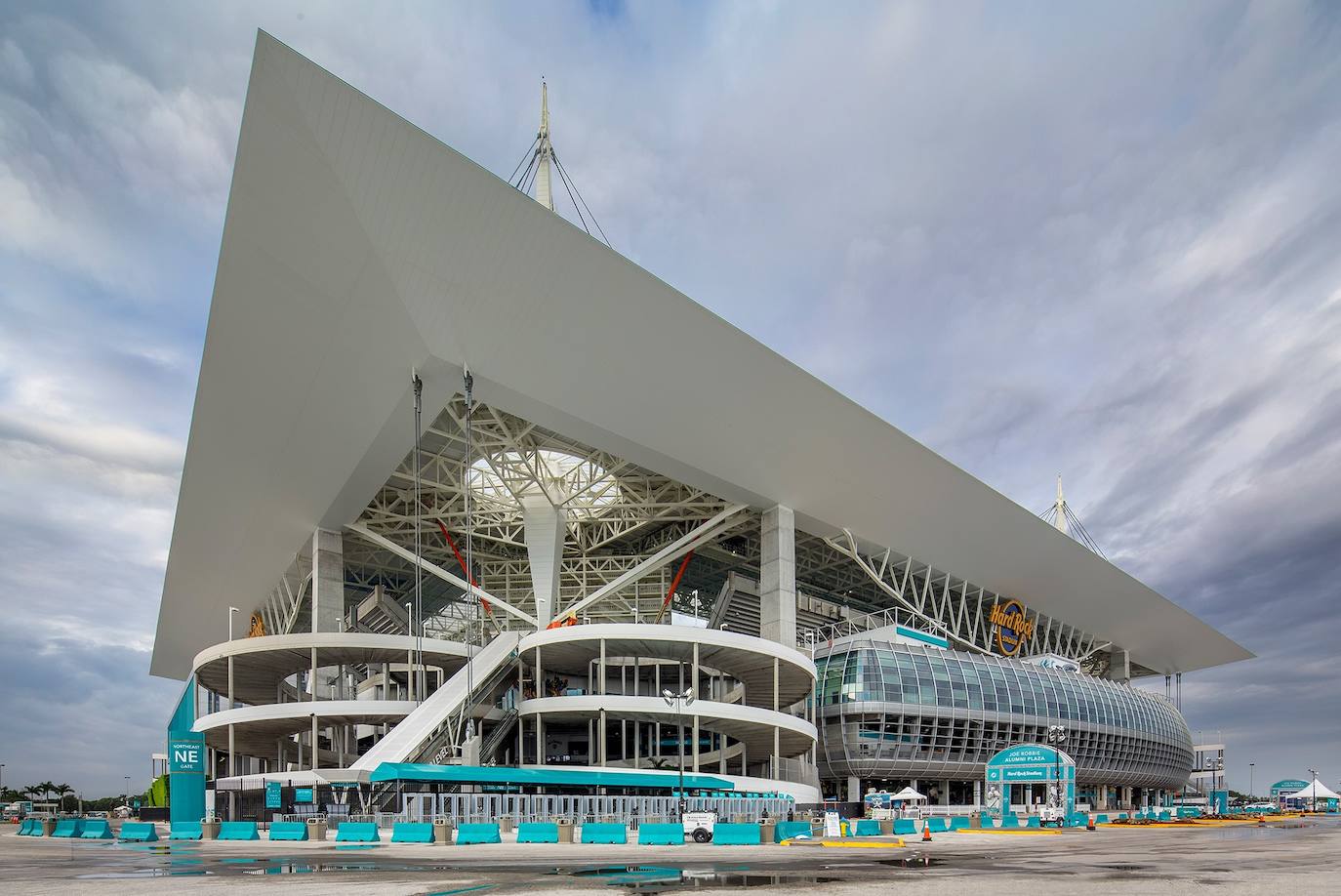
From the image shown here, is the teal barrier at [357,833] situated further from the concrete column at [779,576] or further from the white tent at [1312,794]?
the white tent at [1312,794]

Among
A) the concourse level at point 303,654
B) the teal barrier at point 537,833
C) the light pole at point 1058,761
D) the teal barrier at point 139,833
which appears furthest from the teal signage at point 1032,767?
the teal barrier at point 139,833

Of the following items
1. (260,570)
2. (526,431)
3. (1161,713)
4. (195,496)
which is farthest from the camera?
(1161,713)

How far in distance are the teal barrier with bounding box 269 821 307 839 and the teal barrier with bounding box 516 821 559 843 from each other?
6806mm

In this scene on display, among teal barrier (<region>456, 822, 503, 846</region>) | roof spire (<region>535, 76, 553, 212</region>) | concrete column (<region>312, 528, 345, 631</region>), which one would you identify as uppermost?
roof spire (<region>535, 76, 553, 212</region>)

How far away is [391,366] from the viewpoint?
38.8 metres

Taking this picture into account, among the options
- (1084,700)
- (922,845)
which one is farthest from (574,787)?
(1084,700)

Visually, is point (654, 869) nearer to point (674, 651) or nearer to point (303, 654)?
point (674, 651)

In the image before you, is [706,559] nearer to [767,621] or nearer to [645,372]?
[767,621]

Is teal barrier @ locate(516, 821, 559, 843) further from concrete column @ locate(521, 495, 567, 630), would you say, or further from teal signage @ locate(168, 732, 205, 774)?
concrete column @ locate(521, 495, 567, 630)

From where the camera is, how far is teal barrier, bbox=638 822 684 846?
2897cm

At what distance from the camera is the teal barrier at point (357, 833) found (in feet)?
92.5

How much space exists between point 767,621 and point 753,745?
7.00 m

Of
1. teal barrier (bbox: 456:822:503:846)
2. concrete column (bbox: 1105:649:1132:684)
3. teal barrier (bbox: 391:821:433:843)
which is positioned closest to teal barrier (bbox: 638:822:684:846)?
teal barrier (bbox: 456:822:503:846)

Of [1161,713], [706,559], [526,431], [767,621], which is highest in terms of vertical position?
[526,431]
